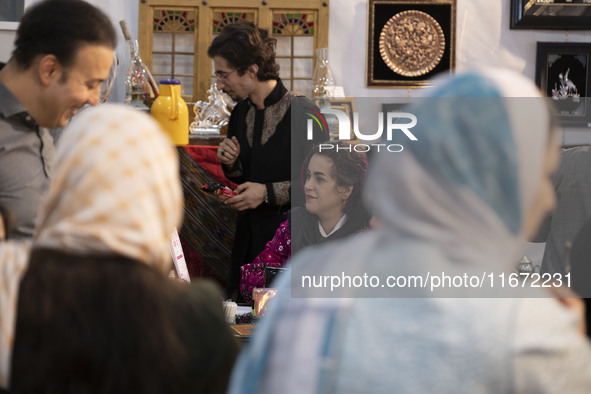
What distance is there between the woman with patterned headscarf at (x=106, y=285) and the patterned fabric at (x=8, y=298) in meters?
0.07

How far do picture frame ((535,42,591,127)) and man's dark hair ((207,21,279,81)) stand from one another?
1842 millimetres

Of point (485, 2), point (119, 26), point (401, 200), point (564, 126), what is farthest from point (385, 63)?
point (401, 200)

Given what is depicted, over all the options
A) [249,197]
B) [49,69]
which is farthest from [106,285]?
[249,197]

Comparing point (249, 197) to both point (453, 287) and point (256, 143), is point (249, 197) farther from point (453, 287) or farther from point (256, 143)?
point (453, 287)

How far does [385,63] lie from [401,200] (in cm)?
326

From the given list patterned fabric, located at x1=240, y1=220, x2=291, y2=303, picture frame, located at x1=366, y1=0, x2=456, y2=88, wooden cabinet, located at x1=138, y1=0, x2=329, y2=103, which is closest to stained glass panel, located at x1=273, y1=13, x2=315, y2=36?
wooden cabinet, located at x1=138, y1=0, x2=329, y2=103

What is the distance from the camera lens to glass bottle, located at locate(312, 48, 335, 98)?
3901mm

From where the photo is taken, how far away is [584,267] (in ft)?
5.72

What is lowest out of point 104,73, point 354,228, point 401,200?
point 354,228

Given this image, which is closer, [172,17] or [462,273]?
[462,273]

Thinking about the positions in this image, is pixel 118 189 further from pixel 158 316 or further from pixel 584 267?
pixel 584 267

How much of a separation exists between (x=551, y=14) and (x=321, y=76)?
136 centimetres

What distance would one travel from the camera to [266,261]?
2.85 meters

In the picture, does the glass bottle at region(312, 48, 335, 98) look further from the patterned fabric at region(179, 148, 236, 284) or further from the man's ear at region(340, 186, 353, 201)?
the man's ear at region(340, 186, 353, 201)
